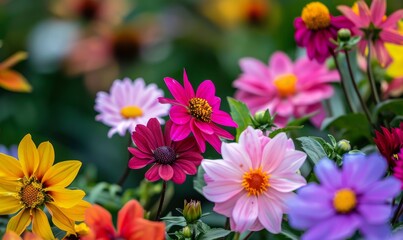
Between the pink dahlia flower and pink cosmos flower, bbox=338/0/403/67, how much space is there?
6.1 inches

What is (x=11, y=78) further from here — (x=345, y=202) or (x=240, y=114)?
(x=345, y=202)

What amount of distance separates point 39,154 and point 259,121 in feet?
0.48

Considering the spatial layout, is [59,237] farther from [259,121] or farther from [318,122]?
[318,122]

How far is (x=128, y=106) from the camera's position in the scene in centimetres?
54

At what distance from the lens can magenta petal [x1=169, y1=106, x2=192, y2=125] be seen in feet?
1.36

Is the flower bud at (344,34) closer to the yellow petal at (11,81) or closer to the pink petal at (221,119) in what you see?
the pink petal at (221,119)

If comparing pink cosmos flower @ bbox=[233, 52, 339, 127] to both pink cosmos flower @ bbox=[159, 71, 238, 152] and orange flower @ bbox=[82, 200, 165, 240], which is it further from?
orange flower @ bbox=[82, 200, 165, 240]

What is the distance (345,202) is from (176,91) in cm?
15

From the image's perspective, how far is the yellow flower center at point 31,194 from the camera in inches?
16.0

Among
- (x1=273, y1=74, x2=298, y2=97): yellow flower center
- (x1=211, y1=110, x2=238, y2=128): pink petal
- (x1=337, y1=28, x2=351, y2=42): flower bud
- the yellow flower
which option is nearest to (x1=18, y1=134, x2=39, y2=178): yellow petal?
the yellow flower

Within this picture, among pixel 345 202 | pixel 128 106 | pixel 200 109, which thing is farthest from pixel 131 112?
pixel 345 202

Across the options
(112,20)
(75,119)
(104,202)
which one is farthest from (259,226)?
(112,20)

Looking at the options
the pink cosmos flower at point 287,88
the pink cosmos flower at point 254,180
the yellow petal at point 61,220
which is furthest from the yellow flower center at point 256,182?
the pink cosmos flower at point 287,88

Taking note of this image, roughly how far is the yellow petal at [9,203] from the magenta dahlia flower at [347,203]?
0.17 meters
